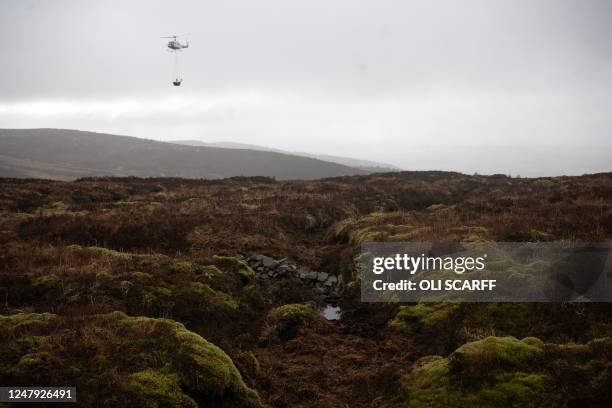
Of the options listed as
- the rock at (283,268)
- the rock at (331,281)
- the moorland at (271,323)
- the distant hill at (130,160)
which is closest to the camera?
the moorland at (271,323)

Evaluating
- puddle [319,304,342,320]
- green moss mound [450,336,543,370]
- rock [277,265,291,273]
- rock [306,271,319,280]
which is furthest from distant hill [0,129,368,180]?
green moss mound [450,336,543,370]

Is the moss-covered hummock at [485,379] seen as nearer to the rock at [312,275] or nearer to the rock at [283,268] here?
the rock at [312,275]

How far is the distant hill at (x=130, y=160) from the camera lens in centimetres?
12494

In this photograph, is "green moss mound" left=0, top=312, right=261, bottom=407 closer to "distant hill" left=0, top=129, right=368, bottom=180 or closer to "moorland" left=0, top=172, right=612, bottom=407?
"moorland" left=0, top=172, right=612, bottom=407

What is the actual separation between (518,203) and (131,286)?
64.5ft

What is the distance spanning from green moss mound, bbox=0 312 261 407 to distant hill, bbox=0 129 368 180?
380ft

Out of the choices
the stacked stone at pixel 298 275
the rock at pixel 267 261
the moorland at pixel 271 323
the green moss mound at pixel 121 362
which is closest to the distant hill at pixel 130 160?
the moorland at pixel 271 323

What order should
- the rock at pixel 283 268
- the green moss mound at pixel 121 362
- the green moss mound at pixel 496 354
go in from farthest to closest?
the rock at pixel 283 268 < the green moss mound at pixel 496 354 < the green moss mound at pixel 121 362

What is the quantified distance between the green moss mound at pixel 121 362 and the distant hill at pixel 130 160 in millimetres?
115902

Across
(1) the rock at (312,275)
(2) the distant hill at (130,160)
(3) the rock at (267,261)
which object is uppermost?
(2) the distant hill at (130,160)

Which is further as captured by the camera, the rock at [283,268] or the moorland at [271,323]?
the rock at [283,268]

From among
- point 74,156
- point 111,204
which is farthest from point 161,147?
point 111,204

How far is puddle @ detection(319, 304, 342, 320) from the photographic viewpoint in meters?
13.2

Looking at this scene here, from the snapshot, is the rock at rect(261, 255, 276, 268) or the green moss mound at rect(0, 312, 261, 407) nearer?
the green moss mound at rect(0, 312, 261, 407)
